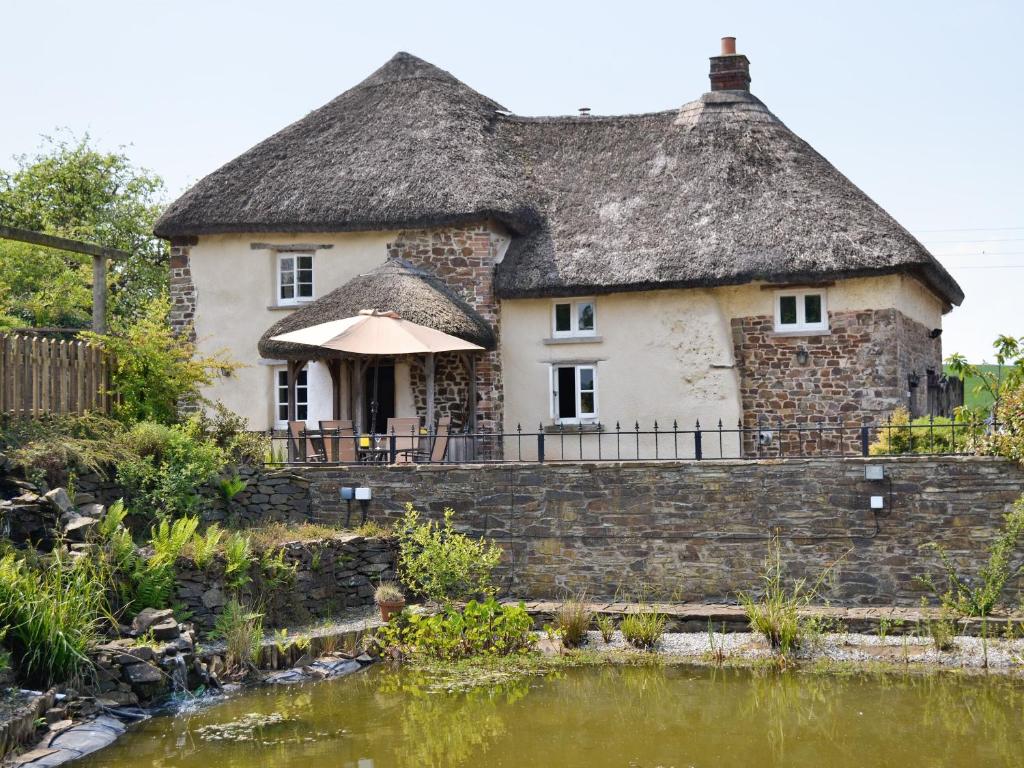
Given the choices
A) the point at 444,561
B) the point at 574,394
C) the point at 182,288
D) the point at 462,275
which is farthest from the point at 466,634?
the point at 182,288

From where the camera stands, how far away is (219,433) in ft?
51.3

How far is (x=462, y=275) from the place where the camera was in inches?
776

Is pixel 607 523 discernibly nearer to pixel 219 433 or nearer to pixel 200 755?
pixel 219 433

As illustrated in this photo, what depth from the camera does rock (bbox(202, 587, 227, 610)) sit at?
12.5m

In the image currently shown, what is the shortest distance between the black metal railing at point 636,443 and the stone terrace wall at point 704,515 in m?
0.37

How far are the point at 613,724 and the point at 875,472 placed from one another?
502cm

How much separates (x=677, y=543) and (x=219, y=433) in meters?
5.95

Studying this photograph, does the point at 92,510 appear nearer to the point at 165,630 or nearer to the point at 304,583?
the point at 165,630

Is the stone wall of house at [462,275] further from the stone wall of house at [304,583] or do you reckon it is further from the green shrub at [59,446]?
the green shrub at [59,446]

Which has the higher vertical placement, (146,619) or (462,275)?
(462,275)

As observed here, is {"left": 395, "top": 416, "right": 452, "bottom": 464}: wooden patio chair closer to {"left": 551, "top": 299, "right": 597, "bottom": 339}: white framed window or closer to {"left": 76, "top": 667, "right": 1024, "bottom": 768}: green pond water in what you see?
{"left": 551, "top": 299, "right": 597, "bottom": 339}: white framed window

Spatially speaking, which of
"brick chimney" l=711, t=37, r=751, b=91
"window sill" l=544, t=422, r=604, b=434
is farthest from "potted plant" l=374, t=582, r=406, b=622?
"brick chimney" l=711, t=37, r=751, b=91

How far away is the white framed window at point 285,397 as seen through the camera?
65.7 ft

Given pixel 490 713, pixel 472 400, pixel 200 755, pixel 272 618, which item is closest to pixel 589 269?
pixel 472 400
